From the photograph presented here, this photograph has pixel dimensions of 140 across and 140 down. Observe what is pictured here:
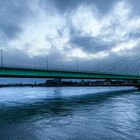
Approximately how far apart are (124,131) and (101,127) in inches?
94.7

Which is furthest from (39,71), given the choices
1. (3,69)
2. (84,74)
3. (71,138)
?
(71,138)

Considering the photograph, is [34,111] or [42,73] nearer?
[34,111]

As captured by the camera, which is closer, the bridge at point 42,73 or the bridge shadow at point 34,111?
the bridge shadow at point 34,111

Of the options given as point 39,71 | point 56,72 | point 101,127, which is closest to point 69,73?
point 56,72

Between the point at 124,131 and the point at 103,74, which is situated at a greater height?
the point at 103,74

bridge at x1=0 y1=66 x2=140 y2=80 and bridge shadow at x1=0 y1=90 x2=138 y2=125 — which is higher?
bridge at x1=0 y1=66 x2=140 y2=80

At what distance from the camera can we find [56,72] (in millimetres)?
64438

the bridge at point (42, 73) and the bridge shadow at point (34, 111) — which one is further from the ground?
the bridge at point (42, 73)

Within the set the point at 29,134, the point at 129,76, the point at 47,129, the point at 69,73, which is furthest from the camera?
the point at 129,76

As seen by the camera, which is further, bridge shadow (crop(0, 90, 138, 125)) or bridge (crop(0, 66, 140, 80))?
bridge (crop(0, 66, 140, 80))

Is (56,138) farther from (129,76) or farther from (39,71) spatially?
(129,76)

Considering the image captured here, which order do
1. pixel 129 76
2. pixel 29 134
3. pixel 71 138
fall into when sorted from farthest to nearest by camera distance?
1. pixel 129 76
2. pixel 29 134
3. pixel 71 138

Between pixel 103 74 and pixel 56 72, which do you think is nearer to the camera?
pixel 56 72

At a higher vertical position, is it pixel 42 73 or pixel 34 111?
pixel 42 73
